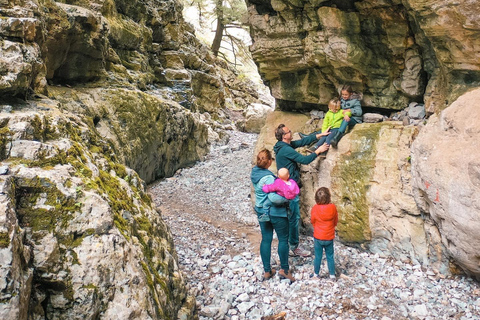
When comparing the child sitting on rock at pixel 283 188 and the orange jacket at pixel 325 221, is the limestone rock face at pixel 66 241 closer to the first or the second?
the child sitting on rock at pixel 283 188

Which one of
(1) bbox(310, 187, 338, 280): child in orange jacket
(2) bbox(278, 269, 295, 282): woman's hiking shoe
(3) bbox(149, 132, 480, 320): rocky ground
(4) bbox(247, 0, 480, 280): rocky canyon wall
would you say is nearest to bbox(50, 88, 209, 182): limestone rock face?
(3) bbox(149, 132, 480, 320): rocky ground

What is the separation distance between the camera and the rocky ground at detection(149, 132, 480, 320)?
5816mm

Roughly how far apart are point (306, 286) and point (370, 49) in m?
6.26

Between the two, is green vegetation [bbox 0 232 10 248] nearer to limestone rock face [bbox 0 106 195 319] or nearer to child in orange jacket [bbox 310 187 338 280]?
limestone rock face [bbox 0 106 195 319]

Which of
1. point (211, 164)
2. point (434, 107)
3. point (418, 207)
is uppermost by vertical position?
point (434, 107)

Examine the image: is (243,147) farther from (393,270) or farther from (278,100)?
(393,270)

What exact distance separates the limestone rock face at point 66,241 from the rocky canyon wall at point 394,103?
201 inches

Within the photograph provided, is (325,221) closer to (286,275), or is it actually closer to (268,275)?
(286,275)

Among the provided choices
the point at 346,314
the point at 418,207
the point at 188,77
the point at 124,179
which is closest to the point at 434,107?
Result: the point at 418,207

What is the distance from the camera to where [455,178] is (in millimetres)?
6043

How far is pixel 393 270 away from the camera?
23.4ft

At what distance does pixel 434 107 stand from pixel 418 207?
92.1 inches

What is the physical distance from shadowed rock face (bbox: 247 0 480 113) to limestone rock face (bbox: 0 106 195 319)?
21.9ft

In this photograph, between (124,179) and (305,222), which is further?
(305,222)
